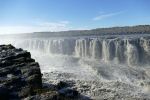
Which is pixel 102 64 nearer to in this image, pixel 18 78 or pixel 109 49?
pixel 109 49

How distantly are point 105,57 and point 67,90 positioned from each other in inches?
1402

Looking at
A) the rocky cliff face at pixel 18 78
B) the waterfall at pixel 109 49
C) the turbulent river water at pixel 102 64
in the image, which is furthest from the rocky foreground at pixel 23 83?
the waterfall at pixel 109 49

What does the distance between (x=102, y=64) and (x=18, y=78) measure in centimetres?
3375

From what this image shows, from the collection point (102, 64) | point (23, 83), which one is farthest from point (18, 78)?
point (102, 64)

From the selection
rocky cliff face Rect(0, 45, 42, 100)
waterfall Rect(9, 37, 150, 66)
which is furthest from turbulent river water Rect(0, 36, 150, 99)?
rocky cliff face Rect(0, 45, 42, 100)

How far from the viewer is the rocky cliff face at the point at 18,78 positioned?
612 inches

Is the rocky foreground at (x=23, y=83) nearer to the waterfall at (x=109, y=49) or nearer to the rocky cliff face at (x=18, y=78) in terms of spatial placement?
the rocky cliff face at (x=18, y=78)

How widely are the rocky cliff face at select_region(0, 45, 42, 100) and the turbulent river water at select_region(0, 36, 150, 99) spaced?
5970mm

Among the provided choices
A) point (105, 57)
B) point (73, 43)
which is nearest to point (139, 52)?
point (105, 57)

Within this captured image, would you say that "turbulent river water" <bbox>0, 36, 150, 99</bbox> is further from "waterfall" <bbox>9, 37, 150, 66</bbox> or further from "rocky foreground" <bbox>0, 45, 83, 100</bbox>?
"rocky foreground" <bbox>0, 45, 83, 100</bbox>

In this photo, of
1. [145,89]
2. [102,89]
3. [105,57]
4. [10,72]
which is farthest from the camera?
[105,57]

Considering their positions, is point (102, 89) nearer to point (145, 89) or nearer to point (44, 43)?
point (145, 89)

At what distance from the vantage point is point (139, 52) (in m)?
53.5

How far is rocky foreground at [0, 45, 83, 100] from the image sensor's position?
15078 mm
